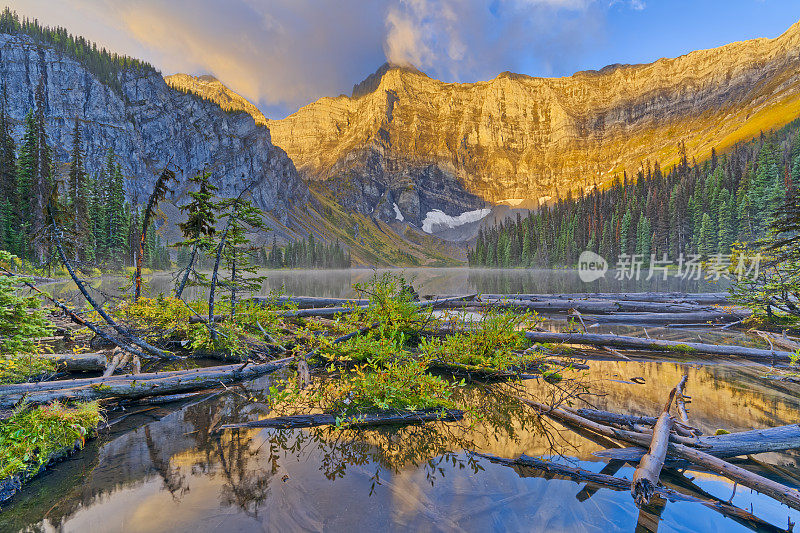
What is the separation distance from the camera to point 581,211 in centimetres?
13425

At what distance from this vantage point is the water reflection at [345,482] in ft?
16.4

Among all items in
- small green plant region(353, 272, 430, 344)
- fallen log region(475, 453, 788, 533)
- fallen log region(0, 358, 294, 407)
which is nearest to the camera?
fallen log region(475, 453, 788, 533)

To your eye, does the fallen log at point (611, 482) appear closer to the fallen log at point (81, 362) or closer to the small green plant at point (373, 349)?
the small green plant at point (373, 349)

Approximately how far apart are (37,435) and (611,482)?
32.9 ft

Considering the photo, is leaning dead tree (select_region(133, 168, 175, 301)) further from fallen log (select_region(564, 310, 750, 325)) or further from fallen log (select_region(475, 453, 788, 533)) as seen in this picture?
fallen log (select_region(564, 310, 750, 325))

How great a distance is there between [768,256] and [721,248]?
83.8 m

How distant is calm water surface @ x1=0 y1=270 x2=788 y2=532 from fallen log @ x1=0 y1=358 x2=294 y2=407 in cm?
67

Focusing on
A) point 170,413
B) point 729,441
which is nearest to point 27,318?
point 170,413

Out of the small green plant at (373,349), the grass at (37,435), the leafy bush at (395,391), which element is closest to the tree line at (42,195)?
the grass at (37,435)

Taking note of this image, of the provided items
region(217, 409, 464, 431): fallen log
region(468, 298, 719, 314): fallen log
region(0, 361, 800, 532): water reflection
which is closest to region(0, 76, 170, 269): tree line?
region(0, 361, 800, 532): water reflection

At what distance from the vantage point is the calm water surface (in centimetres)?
497

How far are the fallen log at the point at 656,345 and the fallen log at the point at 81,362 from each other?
15708 mm

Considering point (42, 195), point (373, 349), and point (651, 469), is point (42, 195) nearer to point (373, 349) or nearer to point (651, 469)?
point (373, 349)

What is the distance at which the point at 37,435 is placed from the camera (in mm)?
5816
